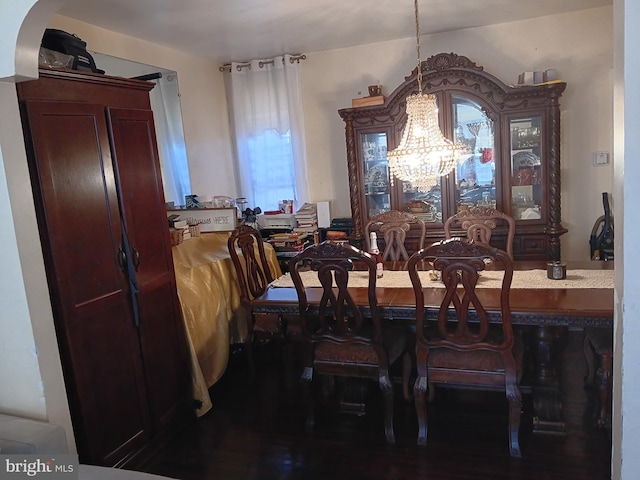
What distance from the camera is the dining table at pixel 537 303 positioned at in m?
2.02

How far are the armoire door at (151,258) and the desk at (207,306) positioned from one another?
0.14 metres

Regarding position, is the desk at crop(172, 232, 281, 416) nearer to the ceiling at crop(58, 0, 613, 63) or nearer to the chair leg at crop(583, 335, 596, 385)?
the ceiling at crop(58, 0, 613, 63)

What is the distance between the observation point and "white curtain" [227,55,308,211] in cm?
434

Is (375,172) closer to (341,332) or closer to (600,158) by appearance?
(600,158)

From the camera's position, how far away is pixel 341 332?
7.50 feet

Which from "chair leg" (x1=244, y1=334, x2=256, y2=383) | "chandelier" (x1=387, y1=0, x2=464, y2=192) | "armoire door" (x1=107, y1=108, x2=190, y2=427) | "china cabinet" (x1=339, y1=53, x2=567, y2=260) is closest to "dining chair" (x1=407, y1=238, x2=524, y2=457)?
"chandelier" (x1=387, y1=0, x2=464, y2=192)

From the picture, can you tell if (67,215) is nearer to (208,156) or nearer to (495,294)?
(495,294)

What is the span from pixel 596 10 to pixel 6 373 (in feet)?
14.8

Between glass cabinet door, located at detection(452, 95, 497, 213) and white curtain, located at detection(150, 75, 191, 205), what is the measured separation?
7.51 feet

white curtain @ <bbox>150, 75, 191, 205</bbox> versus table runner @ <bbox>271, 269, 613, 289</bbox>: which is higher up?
white curtain @ <bbox>150, 75, 191, 205</bbox>

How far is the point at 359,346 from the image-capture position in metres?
2.33

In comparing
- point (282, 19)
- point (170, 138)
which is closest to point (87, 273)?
point (170, 138)

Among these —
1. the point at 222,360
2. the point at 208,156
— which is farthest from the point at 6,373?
the point at 208,156

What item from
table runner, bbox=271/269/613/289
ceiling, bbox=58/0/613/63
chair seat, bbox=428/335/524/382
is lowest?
chair seat, bbox=428/335/524/382
